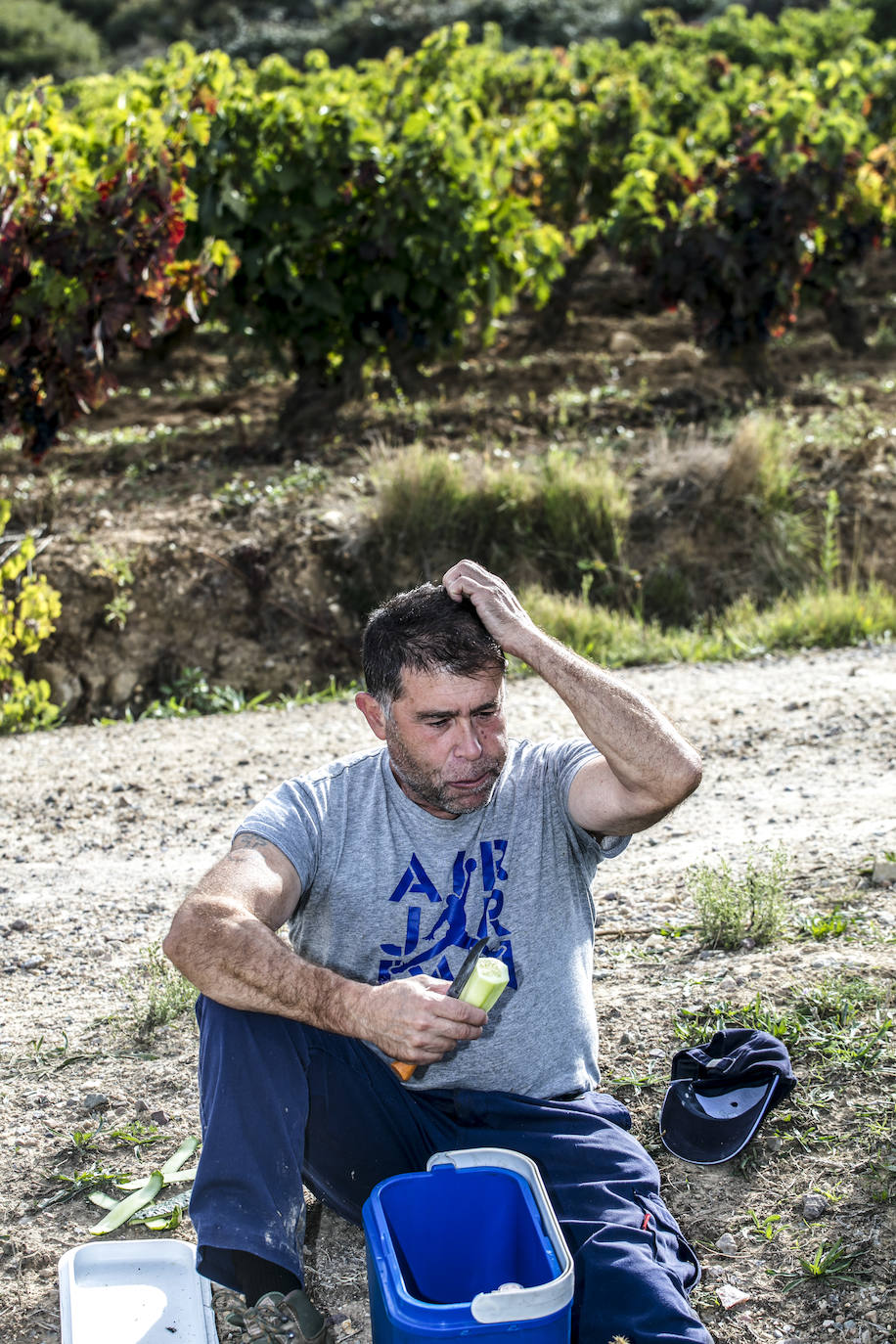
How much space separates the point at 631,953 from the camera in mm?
3688

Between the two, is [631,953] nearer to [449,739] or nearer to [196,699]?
[449,739]

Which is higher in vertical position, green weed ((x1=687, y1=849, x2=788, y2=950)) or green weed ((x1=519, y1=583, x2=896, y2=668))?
green weed ((x1=687, y1=849, x2=788, y2=950))

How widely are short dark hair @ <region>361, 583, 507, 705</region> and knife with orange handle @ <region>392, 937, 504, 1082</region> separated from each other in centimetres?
53

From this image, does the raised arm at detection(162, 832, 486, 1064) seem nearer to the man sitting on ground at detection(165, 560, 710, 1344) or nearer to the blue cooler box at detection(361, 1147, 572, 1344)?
the man sitting on ground at detection(165, 560, 710, 1344)

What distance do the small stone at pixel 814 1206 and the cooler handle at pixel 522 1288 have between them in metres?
0.70

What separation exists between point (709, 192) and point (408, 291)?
233 cm

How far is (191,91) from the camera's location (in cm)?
718

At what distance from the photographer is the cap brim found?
9.30 feet

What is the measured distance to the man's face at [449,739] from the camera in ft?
8.59

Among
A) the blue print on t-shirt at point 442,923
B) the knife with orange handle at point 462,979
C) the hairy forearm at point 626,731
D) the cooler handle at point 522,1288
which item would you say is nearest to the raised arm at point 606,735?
the hairy forearm at point 626,731

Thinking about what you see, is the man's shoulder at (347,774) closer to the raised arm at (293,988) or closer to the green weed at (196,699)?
the raised arm at (293,988)

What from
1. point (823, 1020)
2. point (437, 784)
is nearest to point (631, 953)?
point (823, 1020)

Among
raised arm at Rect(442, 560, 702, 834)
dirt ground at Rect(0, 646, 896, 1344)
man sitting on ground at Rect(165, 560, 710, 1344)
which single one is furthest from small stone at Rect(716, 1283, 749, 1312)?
raised arm at Rect(442, 560, 702, 834)

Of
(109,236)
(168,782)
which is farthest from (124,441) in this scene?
(168,782)
